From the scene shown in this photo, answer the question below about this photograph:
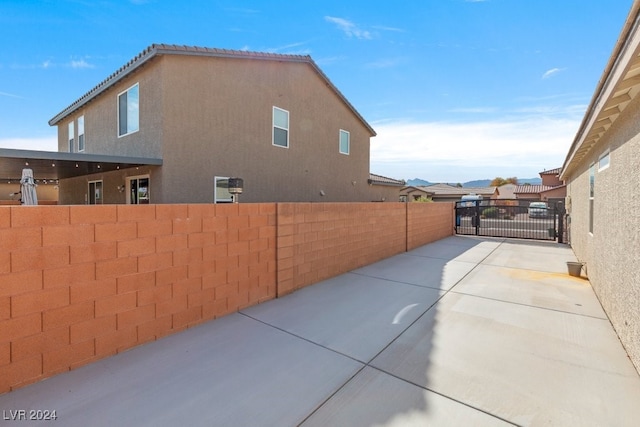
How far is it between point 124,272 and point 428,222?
10730 mm

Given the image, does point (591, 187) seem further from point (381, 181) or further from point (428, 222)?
point (381, 181)

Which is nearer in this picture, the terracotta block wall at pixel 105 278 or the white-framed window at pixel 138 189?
the terracotta block wall at pixel 105 278

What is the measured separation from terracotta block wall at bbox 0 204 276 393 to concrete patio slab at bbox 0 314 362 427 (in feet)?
0.76

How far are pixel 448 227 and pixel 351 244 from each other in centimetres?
861

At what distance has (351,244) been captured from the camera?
7.29 meters

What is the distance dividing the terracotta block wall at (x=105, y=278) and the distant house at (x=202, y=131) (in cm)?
477

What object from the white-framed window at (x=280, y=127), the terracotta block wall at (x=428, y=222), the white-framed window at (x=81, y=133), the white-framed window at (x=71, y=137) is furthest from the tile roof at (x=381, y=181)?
the white-framed window at (x=71, y=137)

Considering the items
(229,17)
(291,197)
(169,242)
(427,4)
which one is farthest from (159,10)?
(169,242)

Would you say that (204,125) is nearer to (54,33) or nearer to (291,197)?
(291,197)

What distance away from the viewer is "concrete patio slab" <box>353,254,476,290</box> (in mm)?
6285

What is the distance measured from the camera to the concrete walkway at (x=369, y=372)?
2.33 meters

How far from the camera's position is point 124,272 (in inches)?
130

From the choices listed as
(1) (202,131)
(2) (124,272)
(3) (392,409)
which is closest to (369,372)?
(3) (392,409)

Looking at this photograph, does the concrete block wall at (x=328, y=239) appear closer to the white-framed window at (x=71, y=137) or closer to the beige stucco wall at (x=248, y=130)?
the beige stucco wall at (x=248, y=130)
